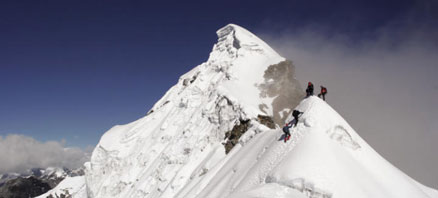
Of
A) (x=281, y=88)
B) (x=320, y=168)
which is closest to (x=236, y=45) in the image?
(x=281, y=88)

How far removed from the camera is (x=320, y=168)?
43.6 ft

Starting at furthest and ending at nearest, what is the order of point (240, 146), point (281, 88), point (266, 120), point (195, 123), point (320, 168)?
1. point (281, 88)
2. point (195, 123)
3. point (266, 120)
4. point (240, 146)
5. point (320, 168)

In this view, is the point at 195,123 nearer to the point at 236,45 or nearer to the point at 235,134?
the point at 235,134

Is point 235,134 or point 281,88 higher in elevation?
point 281,88

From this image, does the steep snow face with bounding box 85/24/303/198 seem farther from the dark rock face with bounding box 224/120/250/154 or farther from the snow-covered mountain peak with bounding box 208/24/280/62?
the dark rock face with bounding box 224/120/250/154

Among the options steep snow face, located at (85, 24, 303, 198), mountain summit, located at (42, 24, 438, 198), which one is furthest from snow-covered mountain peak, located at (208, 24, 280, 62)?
mountain summit, located at (42, 24, 438, 198)

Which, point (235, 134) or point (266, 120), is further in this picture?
point (266, 120)

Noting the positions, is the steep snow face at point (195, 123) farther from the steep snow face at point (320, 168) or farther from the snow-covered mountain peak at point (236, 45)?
the steep snow face at point (320, 168)

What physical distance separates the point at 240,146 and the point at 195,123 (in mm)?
17718

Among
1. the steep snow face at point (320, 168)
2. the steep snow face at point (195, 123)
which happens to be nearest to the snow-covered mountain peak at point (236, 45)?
the steep snow face at point (195, 123)

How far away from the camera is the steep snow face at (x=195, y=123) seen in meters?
38.9

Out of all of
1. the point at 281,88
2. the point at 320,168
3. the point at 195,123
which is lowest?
the point at 320,168

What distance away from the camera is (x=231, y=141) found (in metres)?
34.2

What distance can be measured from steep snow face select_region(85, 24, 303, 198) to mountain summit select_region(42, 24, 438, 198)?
19 cm
